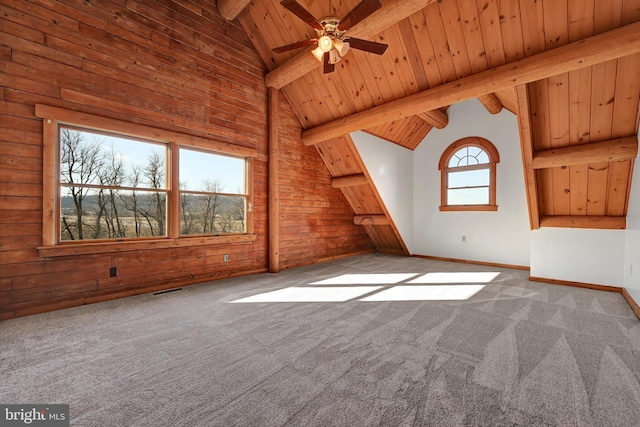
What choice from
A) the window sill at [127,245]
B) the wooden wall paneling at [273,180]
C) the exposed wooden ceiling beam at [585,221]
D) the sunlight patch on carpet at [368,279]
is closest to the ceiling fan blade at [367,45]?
the wooden wall paneling at [273,180]

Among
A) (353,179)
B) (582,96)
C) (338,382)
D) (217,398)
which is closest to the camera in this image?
(217,398)

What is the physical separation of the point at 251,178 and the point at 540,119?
160 inches

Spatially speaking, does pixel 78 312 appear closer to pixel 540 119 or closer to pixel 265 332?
pixel 265 332

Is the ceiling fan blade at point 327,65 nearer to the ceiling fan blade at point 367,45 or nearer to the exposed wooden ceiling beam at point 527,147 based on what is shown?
the ceiling fan blade at point 367,45

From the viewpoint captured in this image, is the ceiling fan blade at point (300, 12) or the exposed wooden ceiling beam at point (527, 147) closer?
the ceiling fan blade at point (300, 12)

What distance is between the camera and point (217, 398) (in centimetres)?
151

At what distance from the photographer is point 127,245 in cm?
327

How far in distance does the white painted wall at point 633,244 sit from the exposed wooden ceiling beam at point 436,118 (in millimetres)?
2983

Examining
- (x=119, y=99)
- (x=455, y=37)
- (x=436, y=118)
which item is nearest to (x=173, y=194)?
(x=119, y=99)

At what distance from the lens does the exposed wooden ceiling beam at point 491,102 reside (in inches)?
180

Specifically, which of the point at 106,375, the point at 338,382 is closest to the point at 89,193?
the point at 106,375

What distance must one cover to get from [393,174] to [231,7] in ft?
13.4

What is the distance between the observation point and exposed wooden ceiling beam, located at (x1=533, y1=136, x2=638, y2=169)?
2979 mm

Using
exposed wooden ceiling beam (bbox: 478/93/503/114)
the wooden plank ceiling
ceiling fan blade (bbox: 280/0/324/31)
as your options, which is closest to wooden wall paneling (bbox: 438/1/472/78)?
the wooden plank ceiling
